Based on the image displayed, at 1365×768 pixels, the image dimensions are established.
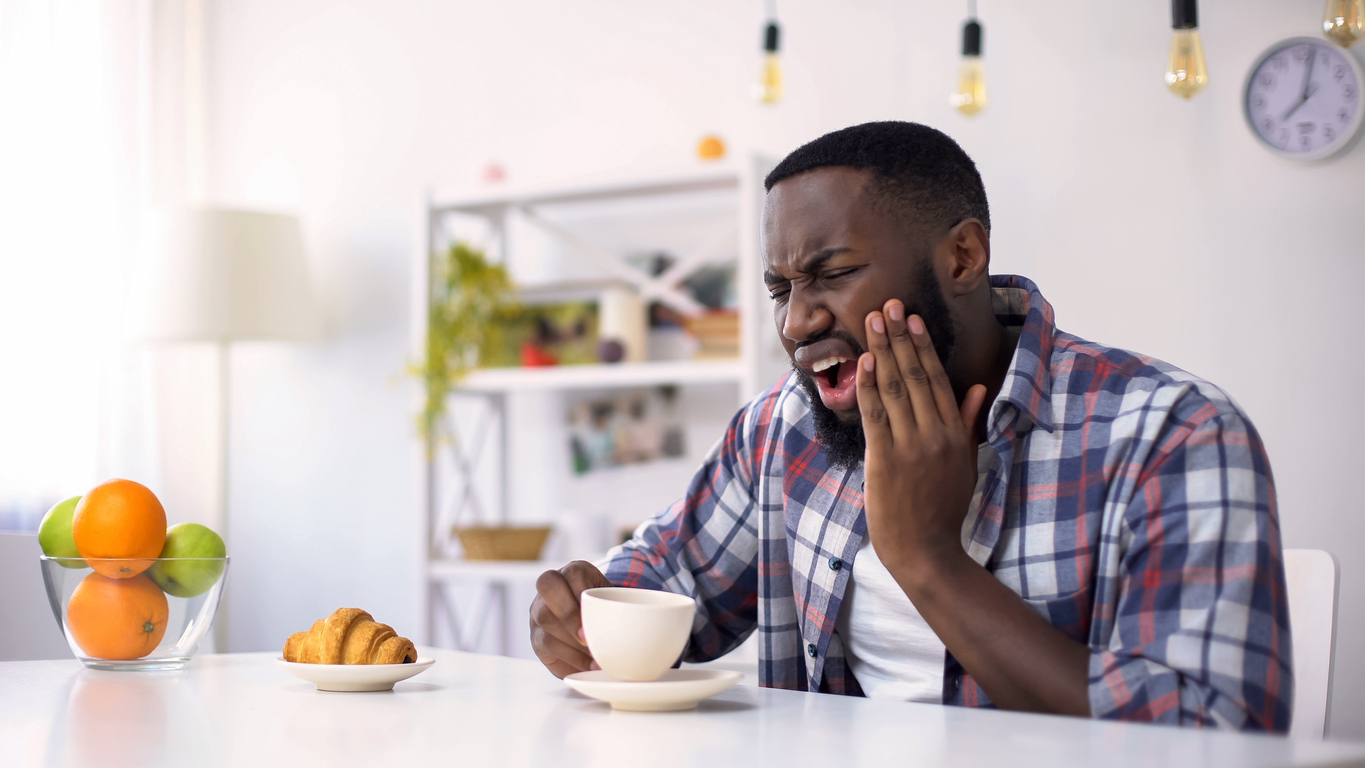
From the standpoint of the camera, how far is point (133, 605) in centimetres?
109

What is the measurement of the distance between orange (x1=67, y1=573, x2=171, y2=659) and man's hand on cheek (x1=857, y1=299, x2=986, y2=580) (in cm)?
68

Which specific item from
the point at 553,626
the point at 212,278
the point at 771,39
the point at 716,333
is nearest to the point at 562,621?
the point at 553,626

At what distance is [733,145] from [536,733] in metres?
2.42

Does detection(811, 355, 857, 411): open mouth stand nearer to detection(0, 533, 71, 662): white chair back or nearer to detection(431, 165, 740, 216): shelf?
detection(0, 533, 71, 662): white chair back

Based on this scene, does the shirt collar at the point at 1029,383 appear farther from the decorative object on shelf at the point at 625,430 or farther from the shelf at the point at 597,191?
the decorative object on shelf at the point at 625,430

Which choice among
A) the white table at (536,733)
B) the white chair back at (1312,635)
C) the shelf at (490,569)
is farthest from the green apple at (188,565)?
the shelf at (490,569)

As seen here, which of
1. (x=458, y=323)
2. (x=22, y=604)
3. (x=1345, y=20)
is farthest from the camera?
(x=458, y=323)

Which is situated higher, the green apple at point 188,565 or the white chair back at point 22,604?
the green apple at point 188,565

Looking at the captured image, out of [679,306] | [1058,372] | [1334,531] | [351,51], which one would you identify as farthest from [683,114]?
[1058,372]

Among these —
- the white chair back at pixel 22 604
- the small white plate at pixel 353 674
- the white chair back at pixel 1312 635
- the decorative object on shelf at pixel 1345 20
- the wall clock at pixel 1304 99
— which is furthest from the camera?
the wall clock at pixel 1304 99

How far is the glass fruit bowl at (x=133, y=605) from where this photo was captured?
108cm

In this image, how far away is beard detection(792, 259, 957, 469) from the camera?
1.21 metres

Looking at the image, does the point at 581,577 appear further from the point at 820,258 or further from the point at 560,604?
the point at 820,258

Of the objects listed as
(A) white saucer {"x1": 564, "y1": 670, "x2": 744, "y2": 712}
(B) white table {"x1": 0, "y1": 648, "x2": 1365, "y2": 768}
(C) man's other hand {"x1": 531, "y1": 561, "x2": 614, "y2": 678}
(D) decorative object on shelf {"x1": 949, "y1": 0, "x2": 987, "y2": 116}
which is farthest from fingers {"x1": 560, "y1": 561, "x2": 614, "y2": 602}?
(D) decorative object on shelf {"x1": 949, "y1": 0, "x2": 987, "y2": 116}
